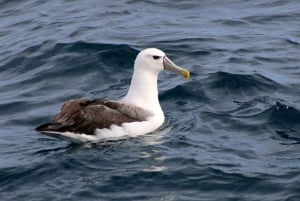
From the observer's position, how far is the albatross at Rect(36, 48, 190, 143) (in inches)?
508

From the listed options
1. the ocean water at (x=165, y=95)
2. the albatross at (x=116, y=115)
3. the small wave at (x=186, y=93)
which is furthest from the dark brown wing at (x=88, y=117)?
the small wave at (x=186, y=93)

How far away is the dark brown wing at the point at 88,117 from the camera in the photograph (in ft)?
42.2

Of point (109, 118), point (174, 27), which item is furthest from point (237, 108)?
point (174, 27)

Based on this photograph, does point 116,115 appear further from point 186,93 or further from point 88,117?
point 186,93

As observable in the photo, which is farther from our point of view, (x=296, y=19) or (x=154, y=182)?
(x=296, y=19)

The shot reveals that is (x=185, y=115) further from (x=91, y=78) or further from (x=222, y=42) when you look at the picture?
(x=222, y=42)

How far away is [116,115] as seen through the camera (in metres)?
13.2

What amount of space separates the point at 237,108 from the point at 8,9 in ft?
32.3

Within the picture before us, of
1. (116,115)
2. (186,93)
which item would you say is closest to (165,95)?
(186,93)

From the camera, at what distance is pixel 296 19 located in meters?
19.7

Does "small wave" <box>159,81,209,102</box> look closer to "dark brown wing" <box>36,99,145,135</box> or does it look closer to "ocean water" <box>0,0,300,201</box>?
"ocean water" <box>0,0,300,201</box>

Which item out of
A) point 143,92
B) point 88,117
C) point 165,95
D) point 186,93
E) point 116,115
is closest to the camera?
point 88,117

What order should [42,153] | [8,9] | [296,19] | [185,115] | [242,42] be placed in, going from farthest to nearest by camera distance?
[8,9]
[296,19]
[242,42]
[185,115]
[42,153]

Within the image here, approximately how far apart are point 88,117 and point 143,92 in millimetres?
1234
